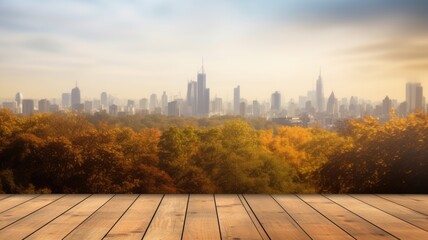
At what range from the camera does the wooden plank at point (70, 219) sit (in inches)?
102

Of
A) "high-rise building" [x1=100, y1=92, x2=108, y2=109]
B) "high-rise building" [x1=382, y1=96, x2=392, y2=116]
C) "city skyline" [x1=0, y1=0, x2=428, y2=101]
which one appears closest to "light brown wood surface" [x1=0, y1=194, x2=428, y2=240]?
"high-rise building" [x1=382, y1=96, x2=392, y2=116]

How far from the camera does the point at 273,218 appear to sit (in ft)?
10.2

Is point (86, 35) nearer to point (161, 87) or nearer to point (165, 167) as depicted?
point (161, 87)

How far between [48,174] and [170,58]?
4.86 ft

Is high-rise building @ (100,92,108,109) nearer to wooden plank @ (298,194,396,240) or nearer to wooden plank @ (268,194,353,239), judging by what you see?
wooden plank @ (268,194,353,239)

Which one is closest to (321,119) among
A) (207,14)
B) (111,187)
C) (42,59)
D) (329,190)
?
(329,190)

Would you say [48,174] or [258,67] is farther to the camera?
[258,67]

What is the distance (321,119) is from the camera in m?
4.88

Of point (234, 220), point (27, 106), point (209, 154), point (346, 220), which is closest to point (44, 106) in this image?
point (27, 106)

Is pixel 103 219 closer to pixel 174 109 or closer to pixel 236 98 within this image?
pixel 174 109

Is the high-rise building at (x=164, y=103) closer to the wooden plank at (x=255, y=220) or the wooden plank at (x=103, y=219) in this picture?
the wooden plank at (x=103, y=219)

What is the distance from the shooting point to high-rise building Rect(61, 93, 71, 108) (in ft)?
15.6

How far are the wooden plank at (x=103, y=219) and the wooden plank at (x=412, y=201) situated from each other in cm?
189

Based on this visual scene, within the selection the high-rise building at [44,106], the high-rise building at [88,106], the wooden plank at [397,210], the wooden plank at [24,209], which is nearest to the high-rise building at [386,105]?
the wooden plank at [397,210]
